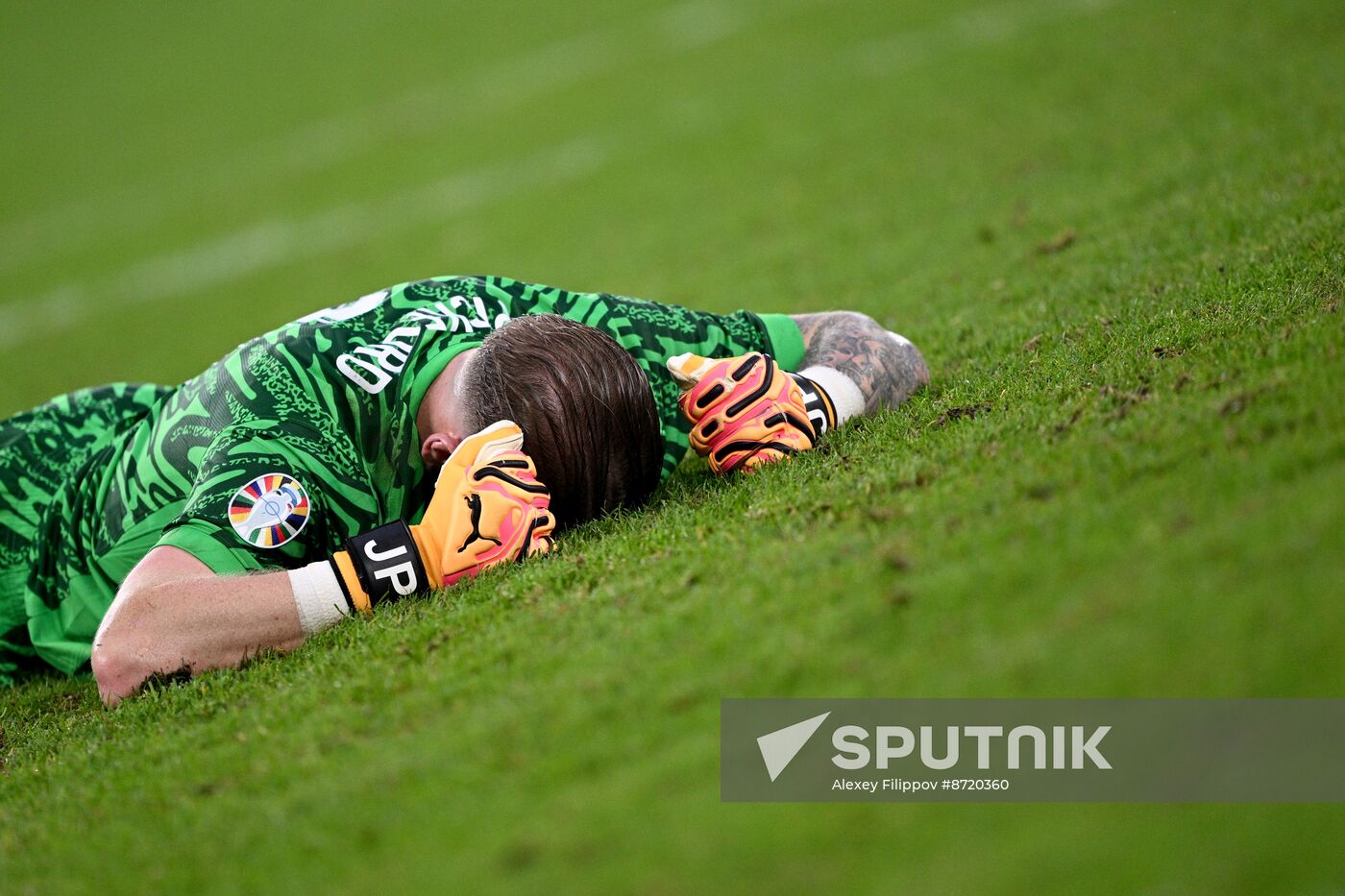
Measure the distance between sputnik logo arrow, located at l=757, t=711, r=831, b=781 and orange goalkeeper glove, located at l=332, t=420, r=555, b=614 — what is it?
141cm

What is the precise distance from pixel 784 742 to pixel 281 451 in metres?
1.99

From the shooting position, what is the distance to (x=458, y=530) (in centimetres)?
388

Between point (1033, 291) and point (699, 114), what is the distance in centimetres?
845

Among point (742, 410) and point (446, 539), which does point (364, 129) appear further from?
point (446, 539)

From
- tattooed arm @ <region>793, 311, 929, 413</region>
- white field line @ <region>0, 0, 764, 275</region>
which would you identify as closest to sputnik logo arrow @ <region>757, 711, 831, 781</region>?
tattooed arm @ <region>793, 311, 929, 413</region>

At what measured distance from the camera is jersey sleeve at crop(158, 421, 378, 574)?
3.74 meters

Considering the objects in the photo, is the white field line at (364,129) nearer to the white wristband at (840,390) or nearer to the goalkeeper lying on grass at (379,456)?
the goalkeeper lying on grass at (379,456)

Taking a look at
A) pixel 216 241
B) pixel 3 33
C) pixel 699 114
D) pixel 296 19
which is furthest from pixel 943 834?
pixel 3 33

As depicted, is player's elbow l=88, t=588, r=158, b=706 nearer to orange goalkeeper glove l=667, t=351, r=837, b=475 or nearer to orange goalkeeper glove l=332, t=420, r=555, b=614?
orange goalkeeper glove l=332, t=420, r=555, b=614

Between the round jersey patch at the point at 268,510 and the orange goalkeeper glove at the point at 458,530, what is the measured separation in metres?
0.19

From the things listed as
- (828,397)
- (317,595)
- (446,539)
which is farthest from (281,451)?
(828,397)

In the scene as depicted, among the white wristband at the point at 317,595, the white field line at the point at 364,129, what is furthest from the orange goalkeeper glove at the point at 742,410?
the white field line at the point at 364,129

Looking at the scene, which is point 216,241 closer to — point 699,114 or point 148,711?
point 699,114

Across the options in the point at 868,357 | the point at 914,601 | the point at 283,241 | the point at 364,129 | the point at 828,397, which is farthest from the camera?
the point at 364,129
